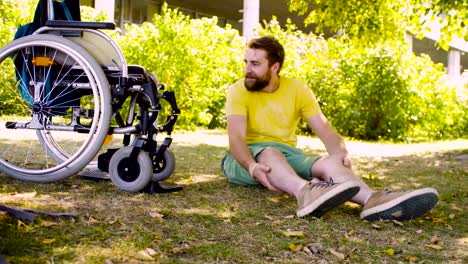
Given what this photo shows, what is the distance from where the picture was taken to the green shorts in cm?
365

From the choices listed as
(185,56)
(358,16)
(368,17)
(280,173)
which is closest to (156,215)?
(280,173)

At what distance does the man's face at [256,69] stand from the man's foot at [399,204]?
108 centimetres

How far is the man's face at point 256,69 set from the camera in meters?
3.77

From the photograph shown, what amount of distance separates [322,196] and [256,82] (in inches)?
43.4

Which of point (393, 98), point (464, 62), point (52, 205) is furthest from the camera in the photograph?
point (464, 62)

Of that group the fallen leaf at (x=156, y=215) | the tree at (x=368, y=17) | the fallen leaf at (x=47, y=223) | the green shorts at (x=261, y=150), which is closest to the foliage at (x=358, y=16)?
the tree at (x=368, y=17)

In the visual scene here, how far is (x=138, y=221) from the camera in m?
2.80

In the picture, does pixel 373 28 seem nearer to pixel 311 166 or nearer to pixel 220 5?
pixel 311 166

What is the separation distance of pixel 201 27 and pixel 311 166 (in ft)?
18.0

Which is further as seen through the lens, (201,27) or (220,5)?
(220,5)

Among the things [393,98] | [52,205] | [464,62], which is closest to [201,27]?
[393,98]

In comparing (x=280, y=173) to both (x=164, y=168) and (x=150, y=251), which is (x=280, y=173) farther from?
(x=150, y=251)

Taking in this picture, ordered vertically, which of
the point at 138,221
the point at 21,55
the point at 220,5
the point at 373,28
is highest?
the point at 220,5

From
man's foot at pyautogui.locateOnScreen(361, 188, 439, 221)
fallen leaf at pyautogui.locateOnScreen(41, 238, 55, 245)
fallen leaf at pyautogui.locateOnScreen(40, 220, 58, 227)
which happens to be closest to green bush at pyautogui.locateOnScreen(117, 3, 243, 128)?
man's foot at pyautogui.locateOnScreen(361, 188, 439, 221)
